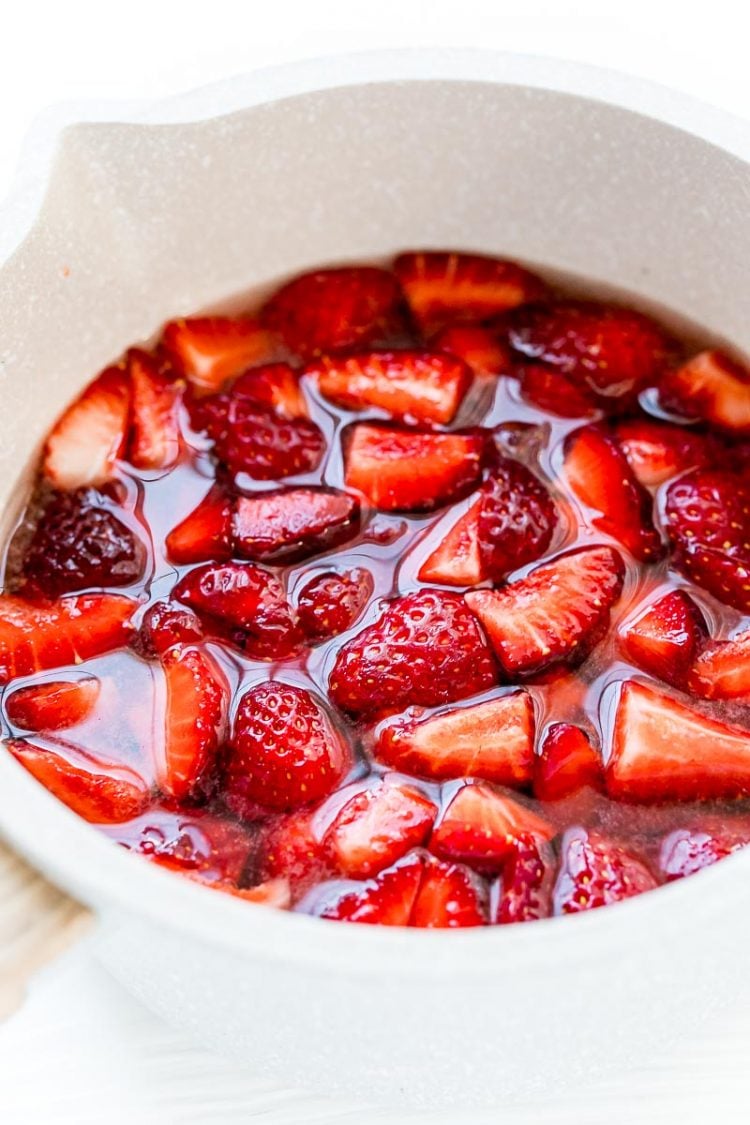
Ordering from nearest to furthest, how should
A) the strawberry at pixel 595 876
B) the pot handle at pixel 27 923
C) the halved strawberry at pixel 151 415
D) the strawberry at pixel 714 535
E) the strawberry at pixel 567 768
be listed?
the pot handle at pixel 27 923 < the strawberry at pixel 595 876 < the strawberry at pixel 567 768 < the strawberry at pixel 714 535 < the halved strawberry at pixel 151 415

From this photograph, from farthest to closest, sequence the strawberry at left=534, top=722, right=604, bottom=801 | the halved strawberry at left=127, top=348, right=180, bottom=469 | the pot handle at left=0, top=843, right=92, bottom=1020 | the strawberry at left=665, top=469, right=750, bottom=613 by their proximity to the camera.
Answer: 1. the halved strawberry at left=127, top=348, right=180, bottom=469
2. the strawberry at left=665, top=469, right=750, bottom=613
3. the strawberry at left=534, top=722, right=604, bottom=801
4. the pot handle at left=0, top=843, right=92, bottom=1020

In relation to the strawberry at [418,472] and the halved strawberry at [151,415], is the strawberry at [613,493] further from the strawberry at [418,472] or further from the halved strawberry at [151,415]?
the halved strawberry at [151,415]

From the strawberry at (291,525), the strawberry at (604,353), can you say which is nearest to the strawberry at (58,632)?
the strawberry at (291,525)

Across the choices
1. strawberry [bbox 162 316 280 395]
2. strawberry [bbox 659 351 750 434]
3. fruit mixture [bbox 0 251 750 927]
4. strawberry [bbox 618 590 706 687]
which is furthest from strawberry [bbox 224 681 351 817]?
strawberry [bbox 659 351 750 434]

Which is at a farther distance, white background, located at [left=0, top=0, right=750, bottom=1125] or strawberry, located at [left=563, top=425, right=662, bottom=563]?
strawberry, located at [left=563, top=425, right=662, bottom=563]

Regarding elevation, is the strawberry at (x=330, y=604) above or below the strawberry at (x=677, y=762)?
above

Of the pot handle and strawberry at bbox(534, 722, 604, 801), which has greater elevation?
the pot handle

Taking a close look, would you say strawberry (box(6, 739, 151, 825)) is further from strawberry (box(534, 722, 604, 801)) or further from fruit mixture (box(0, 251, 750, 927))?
strawberry (box(534, 722, 604, 801))
